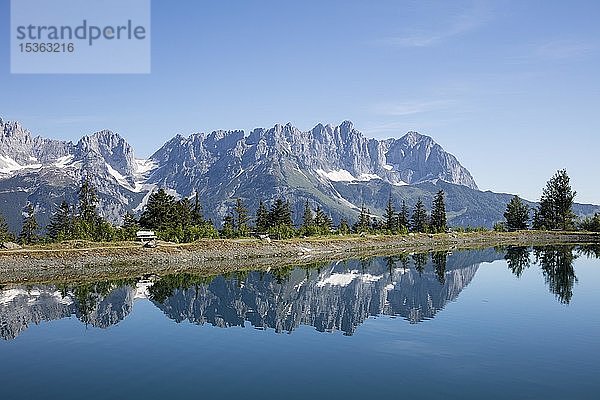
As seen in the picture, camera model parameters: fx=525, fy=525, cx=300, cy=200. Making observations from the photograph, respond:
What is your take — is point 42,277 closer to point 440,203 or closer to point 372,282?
point 372,282

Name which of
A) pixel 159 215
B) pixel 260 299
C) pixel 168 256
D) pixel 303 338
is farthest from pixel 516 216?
pixel 303 338

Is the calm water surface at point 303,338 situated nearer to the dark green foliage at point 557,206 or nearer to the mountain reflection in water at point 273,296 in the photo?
the mountain reflection in water at point 273,296

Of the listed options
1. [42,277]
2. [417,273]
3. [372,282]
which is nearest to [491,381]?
[372,282]

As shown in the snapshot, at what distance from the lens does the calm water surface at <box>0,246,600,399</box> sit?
24.2 metres

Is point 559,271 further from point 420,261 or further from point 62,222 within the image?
point 62,222

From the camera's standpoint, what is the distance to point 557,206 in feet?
493

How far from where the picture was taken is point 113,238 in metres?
87.2

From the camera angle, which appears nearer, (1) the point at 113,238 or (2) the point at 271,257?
(1) the point at 113,238

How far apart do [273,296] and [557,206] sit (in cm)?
12319

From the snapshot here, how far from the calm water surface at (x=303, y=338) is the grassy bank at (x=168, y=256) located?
1043 centimetres

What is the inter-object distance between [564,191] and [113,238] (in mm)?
121938

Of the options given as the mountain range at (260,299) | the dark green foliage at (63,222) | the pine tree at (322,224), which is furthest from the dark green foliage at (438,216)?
the dark green foliage at (63,222)

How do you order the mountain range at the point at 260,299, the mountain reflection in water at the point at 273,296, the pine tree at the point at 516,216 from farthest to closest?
the pine tree at the point at 516,216
the mountain reflection in water at the point at 273,296
the mountain range at the point at 260,299

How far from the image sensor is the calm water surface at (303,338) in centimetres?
2422
